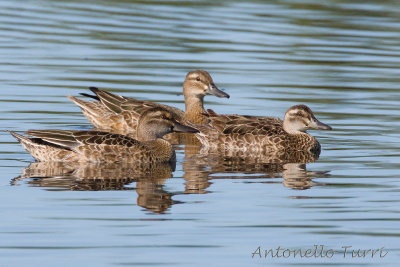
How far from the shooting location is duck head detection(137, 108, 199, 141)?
1425 cm

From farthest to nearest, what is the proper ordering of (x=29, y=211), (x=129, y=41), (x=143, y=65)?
(x=129, y=41)
(x=143, y=65)
(x=29, y=211)

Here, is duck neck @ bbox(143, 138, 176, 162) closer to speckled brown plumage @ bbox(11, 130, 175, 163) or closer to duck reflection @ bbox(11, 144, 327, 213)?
speckled brown plumage @ bbox(11, 130, 175, 163)

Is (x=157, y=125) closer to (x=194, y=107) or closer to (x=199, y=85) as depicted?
(x=199, y=85)

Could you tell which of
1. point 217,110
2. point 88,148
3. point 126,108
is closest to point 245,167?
point 88,148

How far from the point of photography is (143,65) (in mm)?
20688

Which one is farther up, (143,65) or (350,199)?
(143,65)

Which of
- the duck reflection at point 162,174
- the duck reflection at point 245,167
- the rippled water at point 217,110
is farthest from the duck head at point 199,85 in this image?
the duck reflection at point 162,174

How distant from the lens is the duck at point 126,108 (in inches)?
668

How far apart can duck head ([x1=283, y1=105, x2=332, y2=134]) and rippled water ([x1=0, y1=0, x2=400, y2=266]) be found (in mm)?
377

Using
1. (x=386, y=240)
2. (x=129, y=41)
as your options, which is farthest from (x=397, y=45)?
(x=386, y=240)

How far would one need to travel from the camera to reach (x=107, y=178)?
12.6 metres

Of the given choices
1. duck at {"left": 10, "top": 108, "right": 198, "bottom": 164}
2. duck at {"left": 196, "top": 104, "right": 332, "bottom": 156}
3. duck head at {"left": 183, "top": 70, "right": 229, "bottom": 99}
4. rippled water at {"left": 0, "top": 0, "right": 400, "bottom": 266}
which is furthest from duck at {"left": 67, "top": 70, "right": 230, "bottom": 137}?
duck at {"left": 10, "top": 108, "right": 198, "bottom": 164}

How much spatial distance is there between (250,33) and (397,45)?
3135 millimetres

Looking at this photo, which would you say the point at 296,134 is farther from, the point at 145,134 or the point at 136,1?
the point at 136,1
